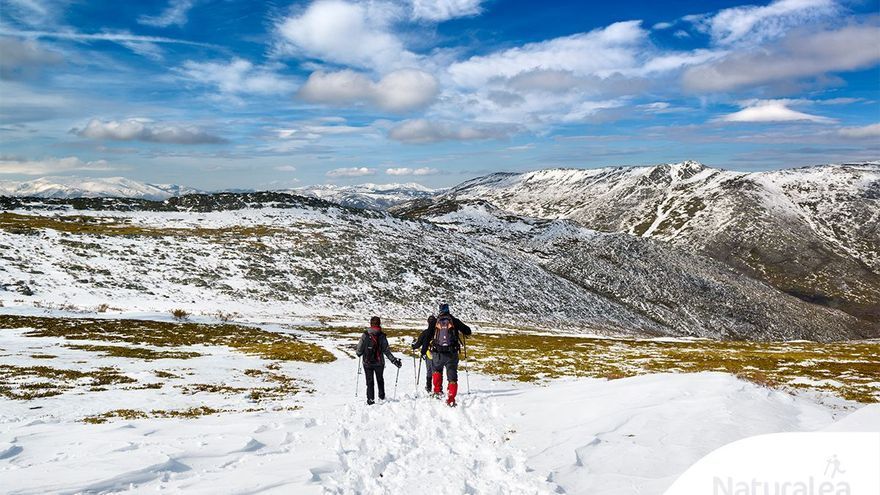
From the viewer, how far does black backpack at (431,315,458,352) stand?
658 inches

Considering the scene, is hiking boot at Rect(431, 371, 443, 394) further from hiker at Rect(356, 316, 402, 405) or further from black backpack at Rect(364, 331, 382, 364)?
black backpack at Rect(364, 331, 382, 364)

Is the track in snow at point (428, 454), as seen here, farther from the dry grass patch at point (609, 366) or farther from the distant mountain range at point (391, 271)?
the distant mountain range at point (391, 271)

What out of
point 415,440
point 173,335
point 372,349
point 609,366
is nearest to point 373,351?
point 372,349

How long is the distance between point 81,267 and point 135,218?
127 feet

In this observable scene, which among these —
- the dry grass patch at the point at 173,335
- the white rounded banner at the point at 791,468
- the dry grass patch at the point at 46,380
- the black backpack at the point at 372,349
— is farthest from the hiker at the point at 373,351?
the dry grass patch at the point at 173,335

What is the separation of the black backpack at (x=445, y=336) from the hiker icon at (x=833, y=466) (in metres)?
11.0

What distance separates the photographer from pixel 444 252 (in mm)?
95250

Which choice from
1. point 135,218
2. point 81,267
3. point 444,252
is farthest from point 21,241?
point 444,252

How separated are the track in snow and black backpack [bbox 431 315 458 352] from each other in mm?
2022

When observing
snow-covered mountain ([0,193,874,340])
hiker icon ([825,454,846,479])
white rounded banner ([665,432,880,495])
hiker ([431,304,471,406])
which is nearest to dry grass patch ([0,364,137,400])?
hiker ([431,304,471,406])

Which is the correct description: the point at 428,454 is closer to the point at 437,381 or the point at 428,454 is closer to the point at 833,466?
the point at 437,381

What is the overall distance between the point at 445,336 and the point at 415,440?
5116 mm

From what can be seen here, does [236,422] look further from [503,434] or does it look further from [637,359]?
[637,359]

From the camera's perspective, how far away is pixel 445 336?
55.0ft
